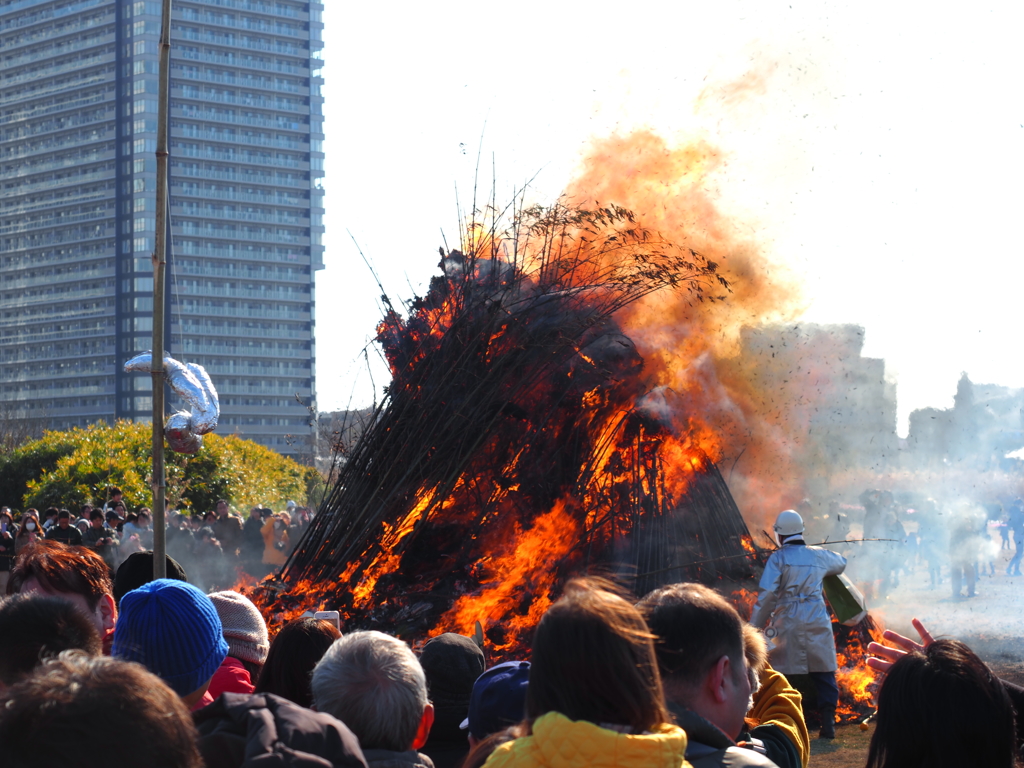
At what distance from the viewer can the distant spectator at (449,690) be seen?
3.06 m

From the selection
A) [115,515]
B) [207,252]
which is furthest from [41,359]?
[115,515]

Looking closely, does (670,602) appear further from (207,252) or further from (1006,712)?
(207,252)

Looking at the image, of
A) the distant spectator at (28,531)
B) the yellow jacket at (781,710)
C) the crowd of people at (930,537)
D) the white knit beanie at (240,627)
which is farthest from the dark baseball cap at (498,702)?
the distant spectator at (28,531)

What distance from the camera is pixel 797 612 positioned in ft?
20.8

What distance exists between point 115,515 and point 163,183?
417 inches

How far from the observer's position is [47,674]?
1373 mm

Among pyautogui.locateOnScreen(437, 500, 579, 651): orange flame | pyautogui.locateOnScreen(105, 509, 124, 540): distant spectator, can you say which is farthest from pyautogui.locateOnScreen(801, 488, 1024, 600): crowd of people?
pyautogui.locateOnScreen(105, 509, 124, 540): distant spectator

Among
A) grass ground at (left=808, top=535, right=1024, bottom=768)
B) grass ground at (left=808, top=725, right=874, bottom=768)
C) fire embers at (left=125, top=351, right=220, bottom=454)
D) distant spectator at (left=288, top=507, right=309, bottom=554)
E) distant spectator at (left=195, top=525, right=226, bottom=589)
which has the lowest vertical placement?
grass ground at (left=808, top=535, right=1024, bottom=768)

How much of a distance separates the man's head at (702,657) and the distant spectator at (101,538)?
33.3ft

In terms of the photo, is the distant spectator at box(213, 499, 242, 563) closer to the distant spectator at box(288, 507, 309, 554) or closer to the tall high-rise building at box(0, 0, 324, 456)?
the distant spectator at box(288, 507, 309, 554)

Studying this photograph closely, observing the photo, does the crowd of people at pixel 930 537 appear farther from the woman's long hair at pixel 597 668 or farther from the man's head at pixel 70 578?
the woman's long hair at pixel 597 668

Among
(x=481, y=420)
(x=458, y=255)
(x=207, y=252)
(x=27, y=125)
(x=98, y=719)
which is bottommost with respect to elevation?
(x=98, y=719)

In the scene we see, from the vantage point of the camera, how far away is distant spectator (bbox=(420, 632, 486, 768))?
306 centimetres

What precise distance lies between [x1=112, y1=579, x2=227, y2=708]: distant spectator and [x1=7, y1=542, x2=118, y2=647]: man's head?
835 millimetres
